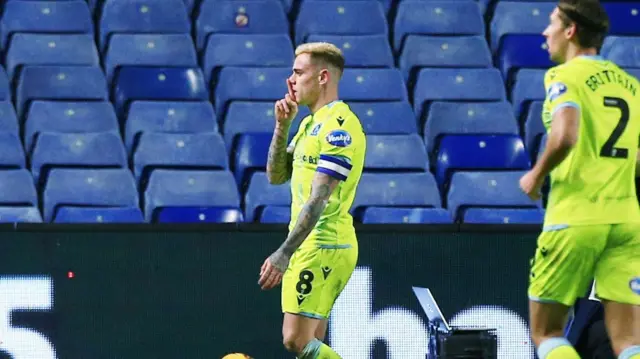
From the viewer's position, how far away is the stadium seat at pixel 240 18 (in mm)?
10328

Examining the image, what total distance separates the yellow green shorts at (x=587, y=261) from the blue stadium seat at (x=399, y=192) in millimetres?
3238

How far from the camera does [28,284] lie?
24.5 ft

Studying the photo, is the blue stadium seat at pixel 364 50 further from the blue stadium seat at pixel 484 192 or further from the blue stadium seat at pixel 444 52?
the blue stadium seat at pixel 484 192

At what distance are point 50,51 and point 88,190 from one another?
5.76 feet

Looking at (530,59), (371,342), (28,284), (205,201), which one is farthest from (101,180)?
(530,59)

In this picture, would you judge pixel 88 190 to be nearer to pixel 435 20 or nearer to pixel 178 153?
pixel 178 153

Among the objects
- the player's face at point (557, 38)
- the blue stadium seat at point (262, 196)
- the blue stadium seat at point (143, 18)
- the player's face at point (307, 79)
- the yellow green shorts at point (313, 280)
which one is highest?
the player's face at point (557, 38)

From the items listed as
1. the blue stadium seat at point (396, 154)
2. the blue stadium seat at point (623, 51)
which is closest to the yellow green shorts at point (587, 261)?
the blue stadium seat at point (396, 154)

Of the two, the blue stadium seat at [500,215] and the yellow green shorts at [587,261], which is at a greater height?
the yellow green shorts at [587,261]

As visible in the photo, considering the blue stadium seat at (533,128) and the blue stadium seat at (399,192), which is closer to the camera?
the blue stadium seat at (399,192)

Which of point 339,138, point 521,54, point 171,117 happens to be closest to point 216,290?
point 339,138

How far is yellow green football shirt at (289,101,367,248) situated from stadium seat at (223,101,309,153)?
9.70 ft

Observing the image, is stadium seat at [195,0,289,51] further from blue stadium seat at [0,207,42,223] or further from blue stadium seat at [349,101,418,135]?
blue stadium seat at [0,207,42,223]

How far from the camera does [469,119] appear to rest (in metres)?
9.66
